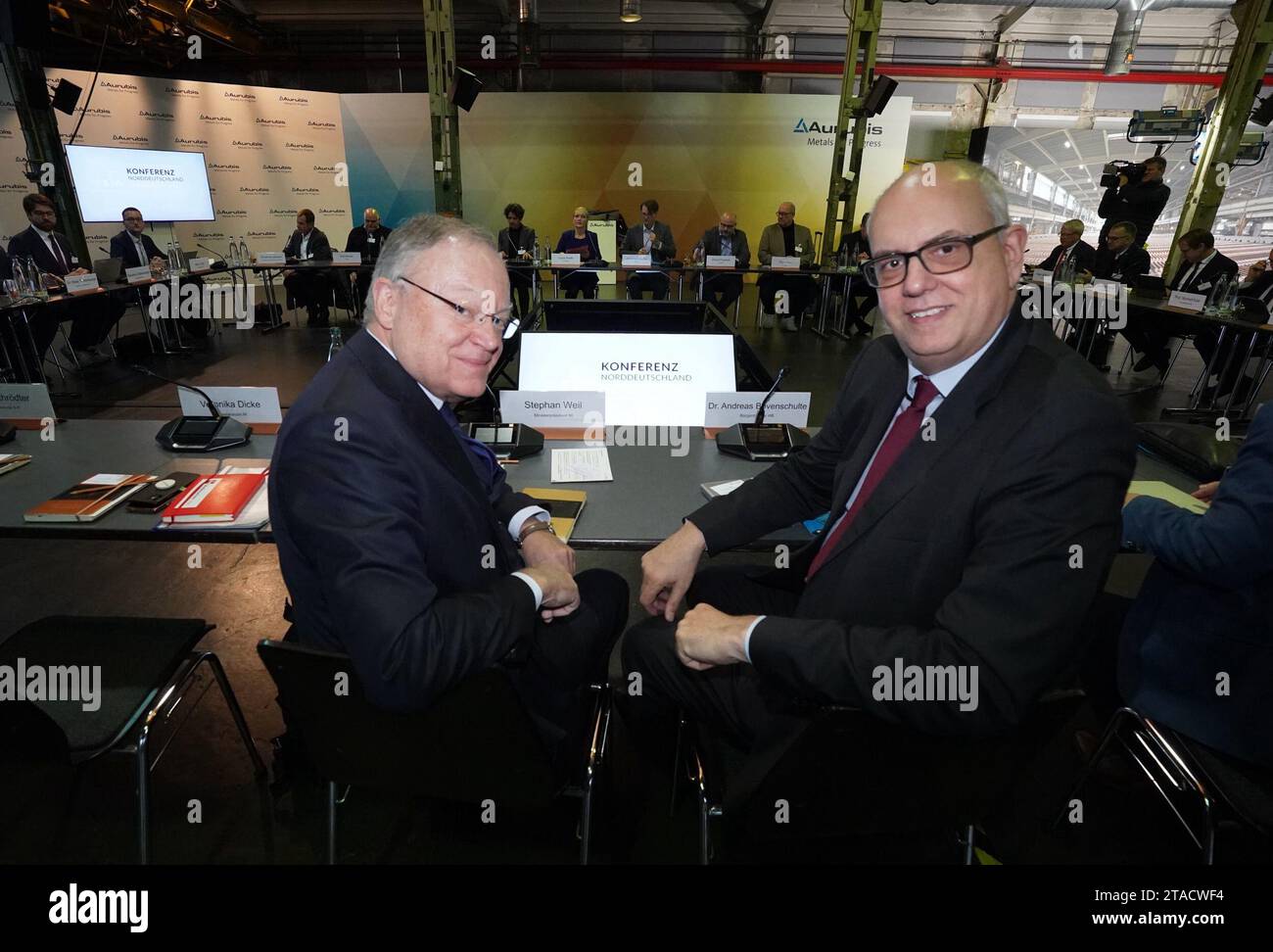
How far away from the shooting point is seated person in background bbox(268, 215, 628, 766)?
3.55 ft

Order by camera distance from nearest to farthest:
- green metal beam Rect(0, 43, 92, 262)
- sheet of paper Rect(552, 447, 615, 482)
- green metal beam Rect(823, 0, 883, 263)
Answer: sheet of paper Rect(552, 447, 615, 482)
green metal beam Rect(0, 43, 92, 262)
green metal beam Rect(823, 0, 883, 263)

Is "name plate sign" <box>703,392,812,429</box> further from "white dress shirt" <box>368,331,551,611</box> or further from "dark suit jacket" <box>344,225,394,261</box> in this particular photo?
"dark suit jacket" <box>344,225,394,261</box>

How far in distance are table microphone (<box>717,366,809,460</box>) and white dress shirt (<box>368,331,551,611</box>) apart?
31.6 inches

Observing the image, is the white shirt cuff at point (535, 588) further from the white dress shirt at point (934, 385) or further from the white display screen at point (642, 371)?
the white display screen at point (642, 371)

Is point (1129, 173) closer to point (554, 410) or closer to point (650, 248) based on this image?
point (650, 248)

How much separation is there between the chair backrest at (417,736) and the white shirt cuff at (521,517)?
2.14ft

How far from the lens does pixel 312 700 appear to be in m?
1.12

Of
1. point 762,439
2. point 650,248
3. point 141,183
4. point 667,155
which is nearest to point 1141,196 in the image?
point 650,248

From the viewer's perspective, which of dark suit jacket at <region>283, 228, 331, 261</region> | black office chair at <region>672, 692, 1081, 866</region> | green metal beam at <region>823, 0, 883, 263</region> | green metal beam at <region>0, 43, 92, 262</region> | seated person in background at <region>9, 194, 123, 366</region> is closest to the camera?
black office chair at <region>672, 692, 1081, 866</region>

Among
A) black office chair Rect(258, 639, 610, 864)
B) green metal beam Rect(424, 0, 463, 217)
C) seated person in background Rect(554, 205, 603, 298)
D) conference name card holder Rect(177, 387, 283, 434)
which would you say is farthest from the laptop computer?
black office chair Rect(258, 639, 610, 864)

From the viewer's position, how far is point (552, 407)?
2469mm

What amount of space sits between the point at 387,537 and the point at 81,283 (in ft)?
21.5

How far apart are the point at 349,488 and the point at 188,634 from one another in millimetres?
958

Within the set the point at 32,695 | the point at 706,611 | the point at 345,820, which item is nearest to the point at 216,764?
the point at 345,820
